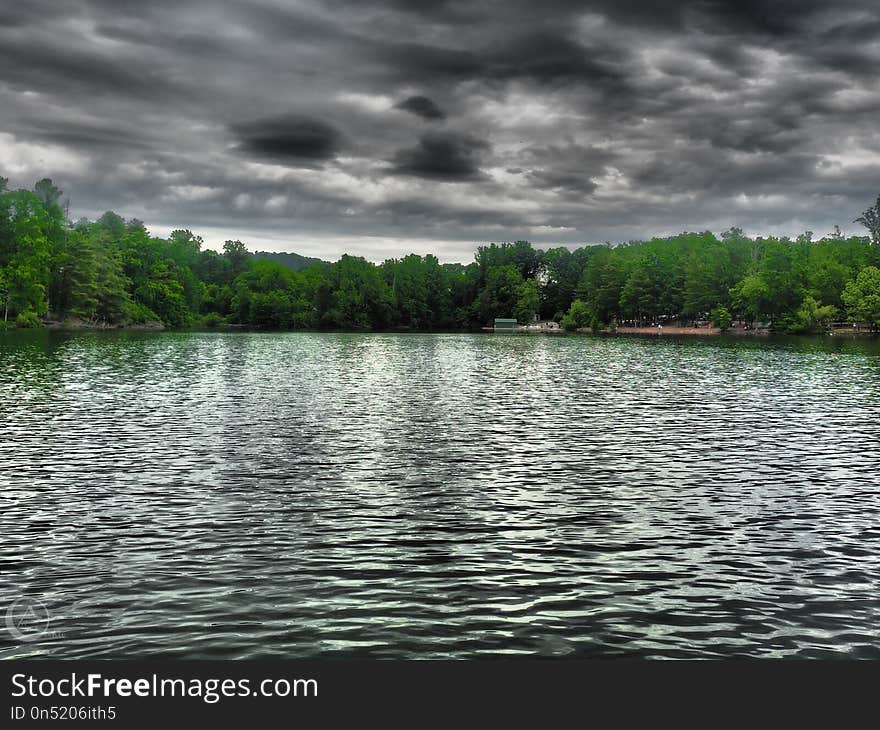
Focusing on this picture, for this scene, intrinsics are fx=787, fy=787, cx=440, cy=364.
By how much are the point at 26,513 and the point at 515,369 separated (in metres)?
67.0

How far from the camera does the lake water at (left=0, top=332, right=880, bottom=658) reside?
1298 centimetres

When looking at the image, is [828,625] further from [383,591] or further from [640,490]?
[640,490]

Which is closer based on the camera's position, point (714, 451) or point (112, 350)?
point (714, 451)

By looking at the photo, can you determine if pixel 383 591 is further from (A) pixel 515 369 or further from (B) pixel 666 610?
(A) pixel 515 369

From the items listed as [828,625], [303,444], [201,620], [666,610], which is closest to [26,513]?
[201,620]

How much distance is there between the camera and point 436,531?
19344mm

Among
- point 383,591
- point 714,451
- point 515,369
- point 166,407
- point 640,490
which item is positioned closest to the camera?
point 383,591

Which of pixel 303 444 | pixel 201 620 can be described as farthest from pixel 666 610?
pixel 303 444

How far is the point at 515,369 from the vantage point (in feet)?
277

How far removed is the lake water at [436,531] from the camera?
42.6 ft

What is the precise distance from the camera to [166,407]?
43312mm

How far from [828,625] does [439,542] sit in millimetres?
8285

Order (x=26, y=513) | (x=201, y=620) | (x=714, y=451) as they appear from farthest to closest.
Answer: (x=714, y=451) → (x=26, y=513) → (x=201, y=620)

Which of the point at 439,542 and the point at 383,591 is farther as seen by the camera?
the point at 439,542
